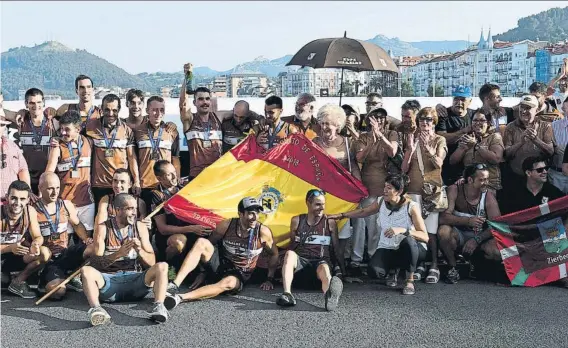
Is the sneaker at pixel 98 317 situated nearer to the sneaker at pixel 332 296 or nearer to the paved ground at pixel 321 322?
the paved ground at pixel 321 322

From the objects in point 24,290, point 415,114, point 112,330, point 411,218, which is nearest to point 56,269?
point 24,290

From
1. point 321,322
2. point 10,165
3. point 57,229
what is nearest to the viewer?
point 321,322

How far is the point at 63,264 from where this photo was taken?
6648 millimetres

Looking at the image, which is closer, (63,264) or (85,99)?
(63,264)

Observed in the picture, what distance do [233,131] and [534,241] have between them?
3597 millimetres

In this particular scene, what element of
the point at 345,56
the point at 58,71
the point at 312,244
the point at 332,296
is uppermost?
the point at 58,71

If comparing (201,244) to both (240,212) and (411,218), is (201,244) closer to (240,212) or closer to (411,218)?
(240,212)

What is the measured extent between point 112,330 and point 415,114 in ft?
13.1

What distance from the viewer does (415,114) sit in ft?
24.7

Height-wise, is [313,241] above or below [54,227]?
below

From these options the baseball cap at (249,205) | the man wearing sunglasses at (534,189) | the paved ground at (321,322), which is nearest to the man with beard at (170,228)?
the baseball cap at (249,205)

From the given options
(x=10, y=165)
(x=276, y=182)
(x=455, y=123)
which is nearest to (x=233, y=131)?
(x=276, y=182)

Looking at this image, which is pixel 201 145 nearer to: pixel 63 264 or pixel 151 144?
pixel 151 144

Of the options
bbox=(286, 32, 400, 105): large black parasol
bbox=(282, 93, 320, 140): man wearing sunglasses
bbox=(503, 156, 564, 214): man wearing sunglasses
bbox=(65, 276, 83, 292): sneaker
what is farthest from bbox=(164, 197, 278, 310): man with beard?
bbox=(286, 32, 400, 105): large black parasol
